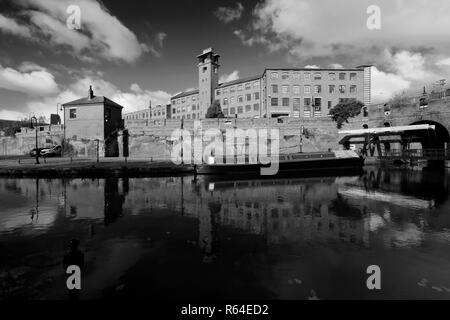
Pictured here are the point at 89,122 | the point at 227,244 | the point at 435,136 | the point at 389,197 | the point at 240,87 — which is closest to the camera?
the point at 227,244

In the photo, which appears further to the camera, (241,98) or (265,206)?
(241,98)

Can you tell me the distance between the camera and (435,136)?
31.8 meters

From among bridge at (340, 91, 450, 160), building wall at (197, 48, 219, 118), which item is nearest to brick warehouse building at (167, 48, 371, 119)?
building wall at (197, 48, 219, 118)

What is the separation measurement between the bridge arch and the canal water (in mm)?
23504

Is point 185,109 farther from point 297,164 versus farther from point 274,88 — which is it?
point 297,164

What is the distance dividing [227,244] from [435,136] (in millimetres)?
37752

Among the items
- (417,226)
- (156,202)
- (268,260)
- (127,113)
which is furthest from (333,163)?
(127,113)

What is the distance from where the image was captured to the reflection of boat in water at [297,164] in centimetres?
2308

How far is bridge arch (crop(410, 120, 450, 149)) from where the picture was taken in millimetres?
30625

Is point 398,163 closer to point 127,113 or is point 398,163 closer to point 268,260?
point 268,260

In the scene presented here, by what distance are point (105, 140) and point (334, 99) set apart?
4730 centimetres

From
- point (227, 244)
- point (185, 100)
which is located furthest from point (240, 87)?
point (227, 244)

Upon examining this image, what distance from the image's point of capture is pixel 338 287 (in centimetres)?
503

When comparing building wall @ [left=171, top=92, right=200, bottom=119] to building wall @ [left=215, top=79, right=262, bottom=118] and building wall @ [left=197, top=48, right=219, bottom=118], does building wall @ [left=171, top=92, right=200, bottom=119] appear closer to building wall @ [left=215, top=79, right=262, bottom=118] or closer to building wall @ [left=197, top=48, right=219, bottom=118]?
building wall @ [left=197, top=48, right=219, bottom=118]
